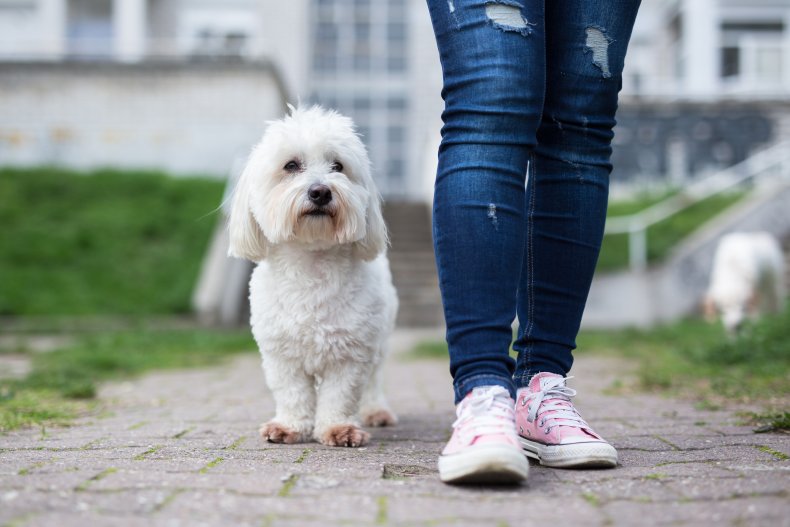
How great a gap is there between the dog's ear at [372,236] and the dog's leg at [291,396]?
0.47m

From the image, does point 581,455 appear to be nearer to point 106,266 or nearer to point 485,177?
point 485,177

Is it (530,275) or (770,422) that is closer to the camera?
(530,275)

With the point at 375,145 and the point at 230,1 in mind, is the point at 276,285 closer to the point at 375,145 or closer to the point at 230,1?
the point at 230,1

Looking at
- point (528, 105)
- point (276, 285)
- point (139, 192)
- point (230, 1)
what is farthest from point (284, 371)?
point (230, 1)

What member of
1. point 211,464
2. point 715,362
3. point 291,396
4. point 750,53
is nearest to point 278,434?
point 291,396

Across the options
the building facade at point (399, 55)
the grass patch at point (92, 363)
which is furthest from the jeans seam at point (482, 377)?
the building facade at point (399, 55)

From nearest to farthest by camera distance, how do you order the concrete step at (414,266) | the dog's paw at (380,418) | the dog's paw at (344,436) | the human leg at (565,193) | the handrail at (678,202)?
the human leg at (565,193), the dog's paw at (344,436), the dog's paw at (380,418), the concrete step at (414,266), the handrail at (678,202)

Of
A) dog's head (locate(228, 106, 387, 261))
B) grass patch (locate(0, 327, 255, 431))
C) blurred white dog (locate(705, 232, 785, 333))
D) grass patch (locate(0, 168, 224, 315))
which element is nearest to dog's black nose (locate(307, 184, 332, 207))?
dog's head (locate(228, 106, 387, 261))

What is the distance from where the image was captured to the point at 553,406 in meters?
2.18

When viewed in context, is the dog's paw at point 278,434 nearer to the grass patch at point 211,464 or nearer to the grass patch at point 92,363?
the grass patch at point 211,464

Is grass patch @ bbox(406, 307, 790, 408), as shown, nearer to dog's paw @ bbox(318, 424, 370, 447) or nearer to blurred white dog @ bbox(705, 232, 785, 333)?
blurred white dog @ bbox(705, 232, 785, 333)

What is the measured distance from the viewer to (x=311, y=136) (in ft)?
9.01

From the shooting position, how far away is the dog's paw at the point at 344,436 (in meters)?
2.49

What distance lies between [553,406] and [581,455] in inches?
8.0
